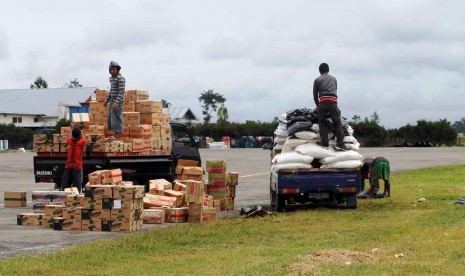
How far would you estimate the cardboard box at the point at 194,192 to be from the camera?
1691 centimetres

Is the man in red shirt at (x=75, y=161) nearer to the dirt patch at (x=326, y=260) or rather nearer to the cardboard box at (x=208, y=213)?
the cardboard box at (x=208, y=213)

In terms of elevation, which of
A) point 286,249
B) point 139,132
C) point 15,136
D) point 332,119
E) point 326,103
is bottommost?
point 286,249

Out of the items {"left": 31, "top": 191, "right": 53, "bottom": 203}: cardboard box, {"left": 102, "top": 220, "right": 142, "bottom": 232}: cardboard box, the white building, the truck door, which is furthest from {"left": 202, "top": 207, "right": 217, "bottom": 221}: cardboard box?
the white building

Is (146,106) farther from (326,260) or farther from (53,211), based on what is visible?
(326,260)

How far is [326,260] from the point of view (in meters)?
10.7

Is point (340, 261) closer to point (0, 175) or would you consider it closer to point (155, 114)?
point (155, 114)

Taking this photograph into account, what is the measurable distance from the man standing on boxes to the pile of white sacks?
5.06 meters

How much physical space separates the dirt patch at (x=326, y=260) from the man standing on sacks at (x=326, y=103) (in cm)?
738

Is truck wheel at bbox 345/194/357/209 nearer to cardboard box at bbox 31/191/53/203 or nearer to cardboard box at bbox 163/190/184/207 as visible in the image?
cardboard box at bbox 163/190/184/207

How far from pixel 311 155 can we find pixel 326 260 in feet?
26.3

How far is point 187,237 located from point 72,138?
685 cm

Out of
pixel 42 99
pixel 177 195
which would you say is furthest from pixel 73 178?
pixel 42 99

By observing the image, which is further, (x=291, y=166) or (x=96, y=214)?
(x=291, y=166)

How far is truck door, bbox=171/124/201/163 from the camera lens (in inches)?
938
